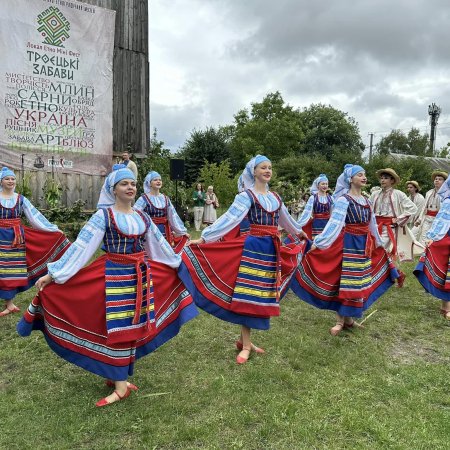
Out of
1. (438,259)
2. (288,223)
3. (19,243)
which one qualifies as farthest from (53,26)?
(438,259)

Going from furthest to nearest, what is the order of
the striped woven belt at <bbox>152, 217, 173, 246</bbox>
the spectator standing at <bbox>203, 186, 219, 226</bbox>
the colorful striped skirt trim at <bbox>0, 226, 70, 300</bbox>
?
the spectator standing at <bbox>203, 186, 219, 226</bbox>
the striped woven belt at <bbox>152, 217, 173, 246</bbox>
the colorful striped skirt trim at <bbox>0, 226, 70, 300</bbox>

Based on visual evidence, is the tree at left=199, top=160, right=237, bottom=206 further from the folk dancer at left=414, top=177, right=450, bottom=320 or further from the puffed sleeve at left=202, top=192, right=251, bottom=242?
the puffed sleeve at left=202, top=192, right=251, bottom=242

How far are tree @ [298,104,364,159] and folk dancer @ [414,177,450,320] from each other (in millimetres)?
37141

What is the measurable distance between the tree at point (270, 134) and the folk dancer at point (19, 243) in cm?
3132

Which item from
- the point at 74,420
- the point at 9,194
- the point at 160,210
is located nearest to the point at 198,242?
the point at 74,420

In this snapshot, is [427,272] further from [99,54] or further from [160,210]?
[99,54]

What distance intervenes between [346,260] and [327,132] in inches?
1571

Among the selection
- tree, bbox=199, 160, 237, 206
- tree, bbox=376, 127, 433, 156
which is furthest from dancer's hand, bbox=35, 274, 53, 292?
tree, bbox=376, 127, 433, 156

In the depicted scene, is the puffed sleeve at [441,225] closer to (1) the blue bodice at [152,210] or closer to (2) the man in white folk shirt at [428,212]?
(2) the man in white folk shirt at [428,212]

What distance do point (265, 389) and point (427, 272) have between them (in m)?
2.90

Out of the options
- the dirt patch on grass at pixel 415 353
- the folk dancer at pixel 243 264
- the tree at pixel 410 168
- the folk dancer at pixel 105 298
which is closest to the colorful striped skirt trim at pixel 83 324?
the folk dancer at pixel 105 298

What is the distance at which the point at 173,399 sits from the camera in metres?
3.38

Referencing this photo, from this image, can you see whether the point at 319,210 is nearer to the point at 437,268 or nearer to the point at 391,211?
the point at 391,211

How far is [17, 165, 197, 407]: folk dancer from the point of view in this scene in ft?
10.3
